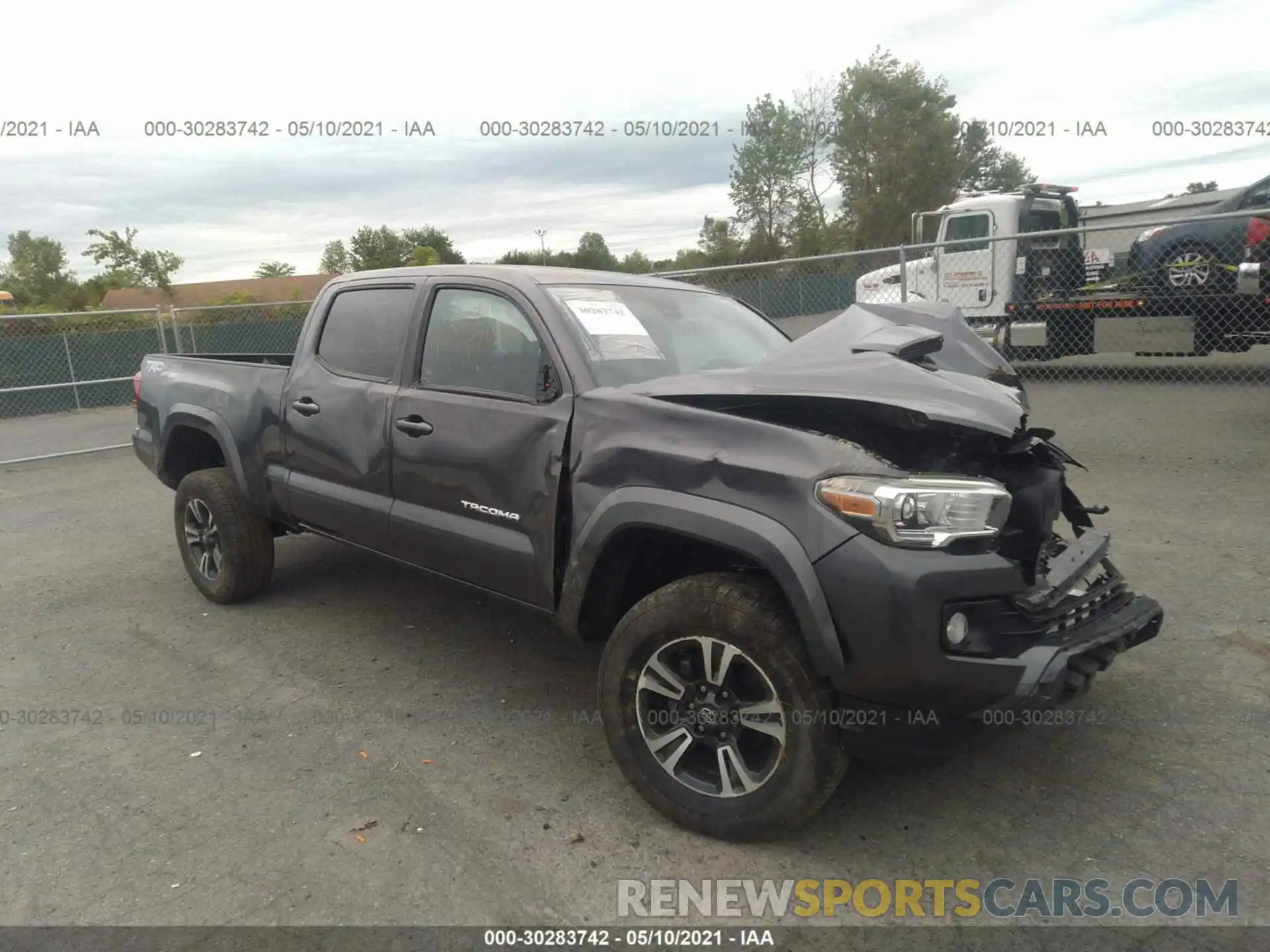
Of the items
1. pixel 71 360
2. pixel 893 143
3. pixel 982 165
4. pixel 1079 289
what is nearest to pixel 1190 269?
pixel 1079 289

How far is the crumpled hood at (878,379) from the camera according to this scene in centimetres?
252

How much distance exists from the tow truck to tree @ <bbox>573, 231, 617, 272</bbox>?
5.32 metres

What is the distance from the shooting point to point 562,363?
3189 mm

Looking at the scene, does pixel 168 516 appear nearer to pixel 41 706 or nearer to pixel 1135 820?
pixel 41 706

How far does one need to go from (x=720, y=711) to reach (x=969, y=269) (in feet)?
41.0

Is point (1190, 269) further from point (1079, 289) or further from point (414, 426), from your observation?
point (414, 426)

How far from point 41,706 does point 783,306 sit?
11613mm

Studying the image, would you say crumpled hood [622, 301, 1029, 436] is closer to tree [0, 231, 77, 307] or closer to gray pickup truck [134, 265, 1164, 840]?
gray pickup truck [134, 265, 1164, 840]

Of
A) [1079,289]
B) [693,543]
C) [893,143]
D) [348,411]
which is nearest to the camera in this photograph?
[693,543]

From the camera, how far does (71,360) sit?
16922 mm

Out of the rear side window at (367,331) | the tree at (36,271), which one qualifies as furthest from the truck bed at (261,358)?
the tree at (36,271)

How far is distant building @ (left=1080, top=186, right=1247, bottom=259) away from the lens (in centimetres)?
1338

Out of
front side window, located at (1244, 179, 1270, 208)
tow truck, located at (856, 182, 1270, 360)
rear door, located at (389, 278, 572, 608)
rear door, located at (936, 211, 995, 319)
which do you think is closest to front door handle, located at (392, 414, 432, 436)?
rear door, located at (389, 278, 572, 608)

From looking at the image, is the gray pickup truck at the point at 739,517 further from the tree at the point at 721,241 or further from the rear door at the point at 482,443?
the tree at the point at 721,241
